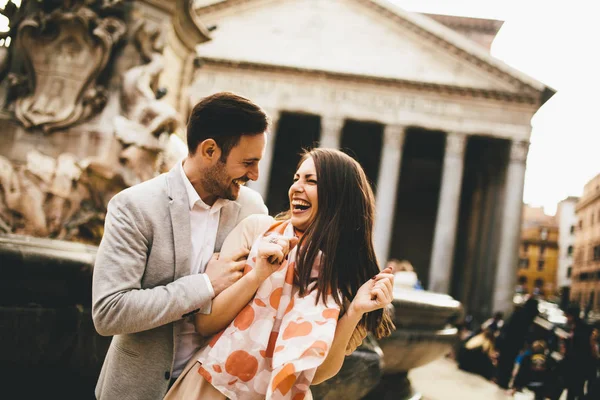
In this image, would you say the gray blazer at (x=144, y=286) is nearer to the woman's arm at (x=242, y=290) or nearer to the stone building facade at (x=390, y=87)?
the woman's arm at (x=242, y=290)

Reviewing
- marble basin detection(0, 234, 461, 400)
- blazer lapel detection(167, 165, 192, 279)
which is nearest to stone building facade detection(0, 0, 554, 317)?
marble basin detection(0, 234, 461, 400)

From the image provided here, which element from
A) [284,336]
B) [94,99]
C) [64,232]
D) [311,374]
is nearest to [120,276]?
[284,336]

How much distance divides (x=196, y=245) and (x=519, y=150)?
23.4m

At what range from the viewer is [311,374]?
142cm

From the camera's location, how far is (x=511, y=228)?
22469 millimetres

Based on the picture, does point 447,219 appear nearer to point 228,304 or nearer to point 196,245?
point 196,245

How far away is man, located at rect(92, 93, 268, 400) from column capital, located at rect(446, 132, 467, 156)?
73.5 feet

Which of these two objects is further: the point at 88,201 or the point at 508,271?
the point at 508,271

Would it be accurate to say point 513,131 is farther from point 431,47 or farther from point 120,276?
point 120,276

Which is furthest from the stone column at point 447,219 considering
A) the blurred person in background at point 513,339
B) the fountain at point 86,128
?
the fountain at point 86,128

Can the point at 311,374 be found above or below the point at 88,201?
below

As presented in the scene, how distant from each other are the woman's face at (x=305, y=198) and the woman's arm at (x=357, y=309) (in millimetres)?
275

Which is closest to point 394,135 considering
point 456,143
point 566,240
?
point 456,143

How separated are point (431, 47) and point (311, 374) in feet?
78.2
